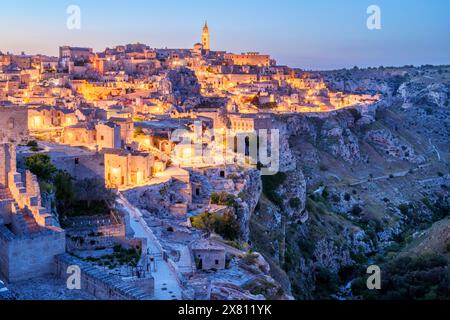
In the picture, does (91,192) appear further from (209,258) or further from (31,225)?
(31,225)

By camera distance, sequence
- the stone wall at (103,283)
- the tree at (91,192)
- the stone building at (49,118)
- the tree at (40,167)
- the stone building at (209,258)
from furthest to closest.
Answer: the stone building at (49,118), the tree at (91,192), the tree at (40,167), the stone building at (209,258), the stone wall at (103,283)

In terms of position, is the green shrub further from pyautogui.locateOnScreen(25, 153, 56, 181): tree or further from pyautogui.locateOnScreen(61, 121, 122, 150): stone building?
pyautogui.locateOnScreen(25, 153, 56, 181): tree

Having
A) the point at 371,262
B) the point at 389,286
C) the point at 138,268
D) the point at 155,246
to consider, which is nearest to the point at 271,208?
the point at 371,262

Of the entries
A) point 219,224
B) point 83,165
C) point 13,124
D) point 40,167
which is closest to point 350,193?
point 219,224

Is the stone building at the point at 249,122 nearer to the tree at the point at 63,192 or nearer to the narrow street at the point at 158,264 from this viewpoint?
the narrow street at the point at 158,264

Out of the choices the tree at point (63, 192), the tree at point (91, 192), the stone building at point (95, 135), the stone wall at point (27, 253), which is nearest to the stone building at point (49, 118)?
the stone building at point (95, 135)
